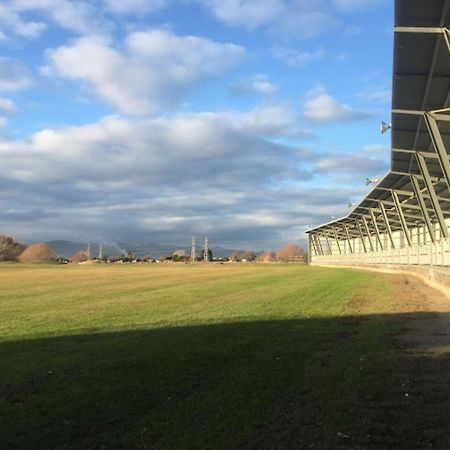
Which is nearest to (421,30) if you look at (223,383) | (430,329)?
(430,329)

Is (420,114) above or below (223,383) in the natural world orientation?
above

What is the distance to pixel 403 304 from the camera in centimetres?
2292

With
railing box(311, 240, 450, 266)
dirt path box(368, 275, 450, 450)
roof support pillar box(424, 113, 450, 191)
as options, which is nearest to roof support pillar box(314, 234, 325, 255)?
railing box(311, 240, 450, 266)

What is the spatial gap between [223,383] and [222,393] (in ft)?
2.21

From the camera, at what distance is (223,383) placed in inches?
352

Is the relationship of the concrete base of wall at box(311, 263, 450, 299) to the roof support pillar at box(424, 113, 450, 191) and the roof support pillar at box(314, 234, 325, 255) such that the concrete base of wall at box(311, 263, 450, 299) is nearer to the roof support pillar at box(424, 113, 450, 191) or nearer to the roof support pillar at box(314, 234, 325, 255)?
the roof support pillar at box(424, 113, 450, 191)

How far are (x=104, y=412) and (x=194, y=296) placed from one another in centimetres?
2091

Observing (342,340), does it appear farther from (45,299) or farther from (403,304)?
(45,299)

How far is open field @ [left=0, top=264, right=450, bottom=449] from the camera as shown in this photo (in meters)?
6.45

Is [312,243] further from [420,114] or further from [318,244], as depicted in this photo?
[420,114]

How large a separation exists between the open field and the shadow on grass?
2cm

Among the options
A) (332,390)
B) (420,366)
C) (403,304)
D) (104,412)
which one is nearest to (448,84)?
(403,304)

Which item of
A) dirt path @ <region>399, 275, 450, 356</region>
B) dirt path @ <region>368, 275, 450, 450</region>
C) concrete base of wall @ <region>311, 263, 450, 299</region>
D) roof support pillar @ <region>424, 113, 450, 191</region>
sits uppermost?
roof support pillar @ <region>424, 113, 450, 191</region>

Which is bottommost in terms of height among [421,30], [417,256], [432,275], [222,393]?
[222,393]
